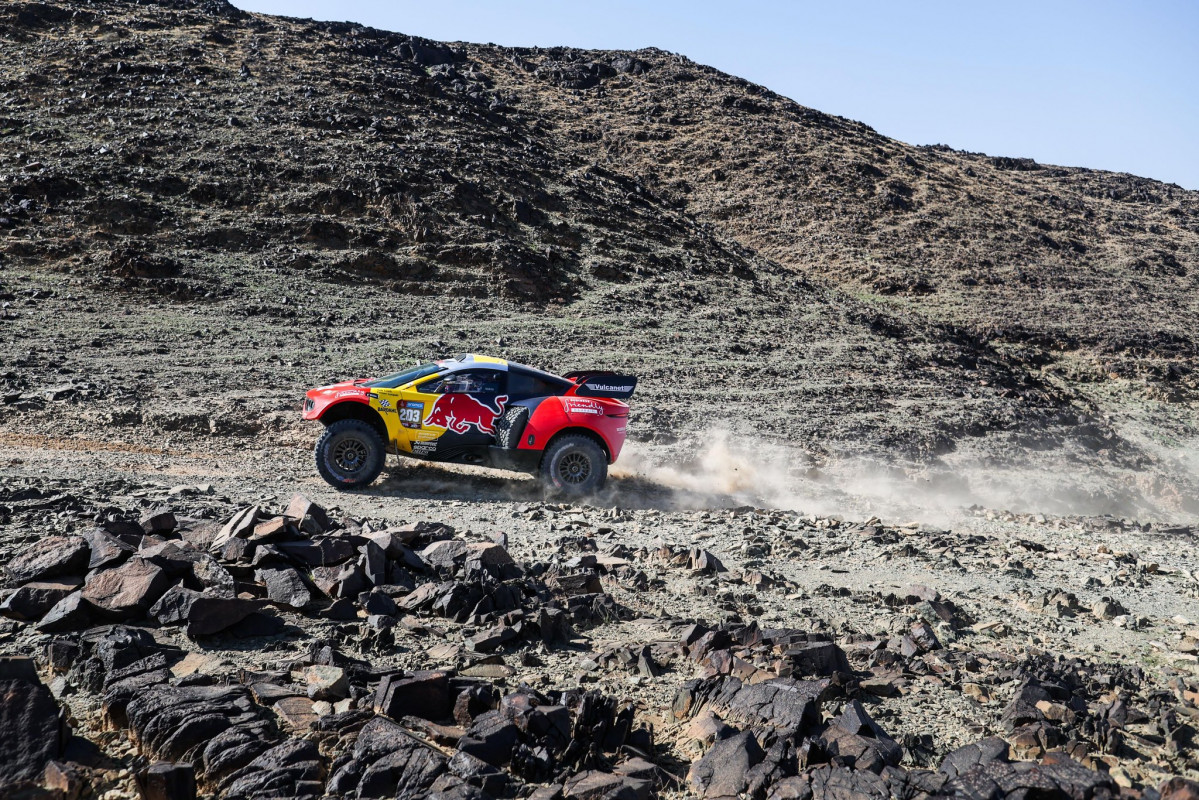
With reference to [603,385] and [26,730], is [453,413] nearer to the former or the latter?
→ [603,385]

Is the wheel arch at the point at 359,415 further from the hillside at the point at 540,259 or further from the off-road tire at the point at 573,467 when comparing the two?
the hillside at the point at 540,259

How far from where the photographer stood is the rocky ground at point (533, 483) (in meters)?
4.47

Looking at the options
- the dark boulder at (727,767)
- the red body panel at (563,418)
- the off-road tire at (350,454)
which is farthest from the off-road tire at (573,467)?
the dark boulder at (727,767)

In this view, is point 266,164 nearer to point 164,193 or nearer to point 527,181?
point 164,193

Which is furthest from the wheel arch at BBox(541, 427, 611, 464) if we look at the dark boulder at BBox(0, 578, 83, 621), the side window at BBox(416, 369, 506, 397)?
the dark boulder at BBox(0, 578, 83, 621)

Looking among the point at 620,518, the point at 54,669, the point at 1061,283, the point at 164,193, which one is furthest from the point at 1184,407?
the point at 164,193

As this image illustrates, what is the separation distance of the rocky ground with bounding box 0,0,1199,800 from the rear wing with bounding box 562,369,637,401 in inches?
54.4

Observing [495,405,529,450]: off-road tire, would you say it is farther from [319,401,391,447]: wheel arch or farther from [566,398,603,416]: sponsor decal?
[319,401,391,447]: wheel arch

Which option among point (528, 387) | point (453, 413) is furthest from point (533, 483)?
point (453, 413)

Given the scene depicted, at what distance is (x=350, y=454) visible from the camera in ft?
35.2

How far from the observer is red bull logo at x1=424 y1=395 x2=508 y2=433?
35.7 feet

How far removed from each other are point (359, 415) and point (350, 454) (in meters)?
0.49

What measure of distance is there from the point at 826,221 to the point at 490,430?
95.3 ft

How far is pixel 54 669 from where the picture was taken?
4973mm
